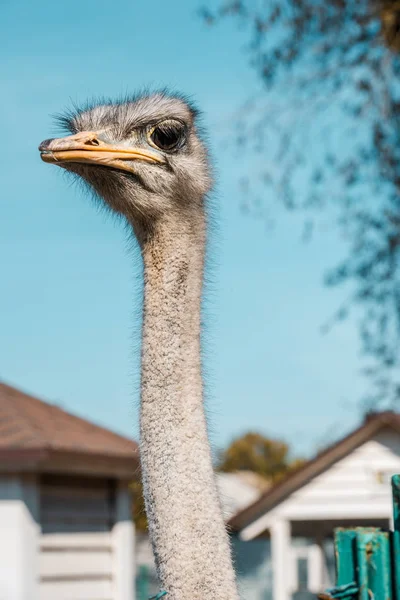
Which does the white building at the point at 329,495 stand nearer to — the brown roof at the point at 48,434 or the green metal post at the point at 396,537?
the brown roof at the point at 48,434

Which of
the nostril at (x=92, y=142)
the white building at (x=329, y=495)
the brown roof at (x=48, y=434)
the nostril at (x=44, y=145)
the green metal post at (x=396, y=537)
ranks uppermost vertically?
the white building at (x=329, y=495)

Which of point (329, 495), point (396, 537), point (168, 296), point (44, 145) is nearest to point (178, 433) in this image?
point (168, 296)

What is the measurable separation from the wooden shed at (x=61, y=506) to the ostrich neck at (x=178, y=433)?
17.8 feet

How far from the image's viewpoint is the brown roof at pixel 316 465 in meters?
15.0

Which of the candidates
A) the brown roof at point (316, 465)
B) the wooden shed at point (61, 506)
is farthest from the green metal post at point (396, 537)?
the brown roof at point (316, 465)

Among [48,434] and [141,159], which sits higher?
[48,434]

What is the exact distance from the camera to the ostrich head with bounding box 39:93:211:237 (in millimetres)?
3365

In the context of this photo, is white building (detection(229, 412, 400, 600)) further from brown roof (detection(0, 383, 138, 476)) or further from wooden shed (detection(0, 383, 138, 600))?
brown roof (detection(0, 383, 138, 476))

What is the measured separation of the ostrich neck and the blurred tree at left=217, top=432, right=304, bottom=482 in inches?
2238

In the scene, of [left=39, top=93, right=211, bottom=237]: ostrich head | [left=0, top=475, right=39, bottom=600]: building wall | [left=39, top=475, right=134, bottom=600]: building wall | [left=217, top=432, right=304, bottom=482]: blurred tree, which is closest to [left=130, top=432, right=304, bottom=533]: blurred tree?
[left=217, top=432, right=304, bottom=482]: blurred tree

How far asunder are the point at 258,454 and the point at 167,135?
2450 inches

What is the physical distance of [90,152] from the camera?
3312 mm

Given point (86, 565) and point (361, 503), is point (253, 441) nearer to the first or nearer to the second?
point (361, 503)

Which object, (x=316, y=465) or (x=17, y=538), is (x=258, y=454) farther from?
(x=17, y=538)
